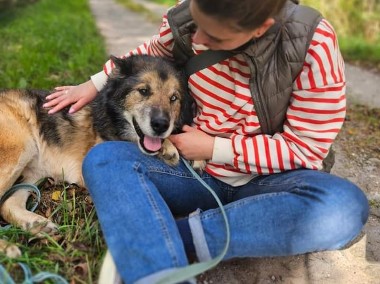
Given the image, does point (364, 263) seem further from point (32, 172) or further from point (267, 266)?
point (32, 172)

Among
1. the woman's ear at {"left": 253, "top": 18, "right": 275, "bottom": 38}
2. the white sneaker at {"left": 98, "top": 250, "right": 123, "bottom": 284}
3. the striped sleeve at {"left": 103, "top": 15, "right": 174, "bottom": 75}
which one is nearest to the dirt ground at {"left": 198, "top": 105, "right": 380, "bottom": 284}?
the white sneaker at {"left": 98, "top": 250, "right": 123, "bottom": 284}

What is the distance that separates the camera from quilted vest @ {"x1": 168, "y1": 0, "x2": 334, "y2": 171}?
7.25 feet

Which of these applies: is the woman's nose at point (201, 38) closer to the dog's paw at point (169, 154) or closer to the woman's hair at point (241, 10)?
the woman's hair at point (241, 10)

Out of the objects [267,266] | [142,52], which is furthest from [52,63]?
[267,266]

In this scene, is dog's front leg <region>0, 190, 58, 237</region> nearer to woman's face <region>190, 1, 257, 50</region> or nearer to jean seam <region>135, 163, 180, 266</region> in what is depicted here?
jean seam <region>135, 163, 180, 266</region>

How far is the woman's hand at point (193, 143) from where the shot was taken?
2.45m

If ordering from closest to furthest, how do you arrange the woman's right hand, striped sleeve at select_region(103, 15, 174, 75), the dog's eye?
1. striped sleeve at select_region(103, 15, 174, 75)
2. the dog's eye
3. the woman's right hand

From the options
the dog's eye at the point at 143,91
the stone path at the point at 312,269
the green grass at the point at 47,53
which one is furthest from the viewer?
the green grass at the point at 47,53

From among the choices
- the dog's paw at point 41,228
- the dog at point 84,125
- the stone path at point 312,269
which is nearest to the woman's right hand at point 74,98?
the dog at point 84,125

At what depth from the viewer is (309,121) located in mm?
2283

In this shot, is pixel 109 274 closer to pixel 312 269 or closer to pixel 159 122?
pixel 159 122

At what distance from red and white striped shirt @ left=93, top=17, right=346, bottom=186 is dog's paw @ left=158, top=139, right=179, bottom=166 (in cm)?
22

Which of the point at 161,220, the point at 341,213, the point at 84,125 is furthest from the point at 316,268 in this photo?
the point at 84,125

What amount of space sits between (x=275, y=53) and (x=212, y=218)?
994mm
